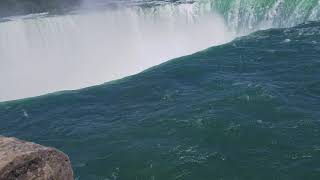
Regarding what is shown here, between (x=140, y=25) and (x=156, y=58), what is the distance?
185 centimetres

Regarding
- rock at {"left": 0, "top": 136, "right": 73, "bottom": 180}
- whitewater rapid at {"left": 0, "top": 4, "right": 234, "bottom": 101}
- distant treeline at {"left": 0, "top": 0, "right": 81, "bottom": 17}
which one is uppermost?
rock at {"left": 0, "top": 136, "right": 73, "bottom": 180}

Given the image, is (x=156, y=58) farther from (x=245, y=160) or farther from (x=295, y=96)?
(x=245, y=160)

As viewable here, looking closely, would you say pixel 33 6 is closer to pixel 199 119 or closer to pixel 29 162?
pixel 199 119

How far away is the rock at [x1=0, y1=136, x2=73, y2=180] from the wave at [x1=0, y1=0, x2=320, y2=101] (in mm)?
15098

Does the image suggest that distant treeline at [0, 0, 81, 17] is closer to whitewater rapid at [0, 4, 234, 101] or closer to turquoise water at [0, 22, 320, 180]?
whitewater rapid at [0, 4, 234, 101]

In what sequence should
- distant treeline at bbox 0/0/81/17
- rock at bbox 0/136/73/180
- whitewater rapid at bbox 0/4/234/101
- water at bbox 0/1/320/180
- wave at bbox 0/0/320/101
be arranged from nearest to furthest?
rock at bbox 0/136/73/180
water at bbox 0/1/320/180
whitewater rapid at bbox 0/4/234/101
wave at bbox 0/0/320/101
distant treeline at bbox 0/0/81/17

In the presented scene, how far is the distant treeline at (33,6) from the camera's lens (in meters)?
27.9

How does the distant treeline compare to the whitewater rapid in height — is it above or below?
above

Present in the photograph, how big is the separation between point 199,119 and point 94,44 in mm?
11145

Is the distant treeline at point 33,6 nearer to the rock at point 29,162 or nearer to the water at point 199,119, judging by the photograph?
the water at point 199,119

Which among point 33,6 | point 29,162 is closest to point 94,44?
point 33,6

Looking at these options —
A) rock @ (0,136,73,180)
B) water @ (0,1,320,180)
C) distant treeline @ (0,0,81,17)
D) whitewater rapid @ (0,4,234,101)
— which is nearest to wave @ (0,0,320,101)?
whitewater rapid @ (0,4,234,101)

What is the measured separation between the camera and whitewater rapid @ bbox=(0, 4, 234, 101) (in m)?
22.0

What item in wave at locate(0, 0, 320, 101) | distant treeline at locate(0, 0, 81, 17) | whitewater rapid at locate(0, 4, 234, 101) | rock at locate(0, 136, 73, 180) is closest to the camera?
rock at locate(0, 136, 73, 180)
